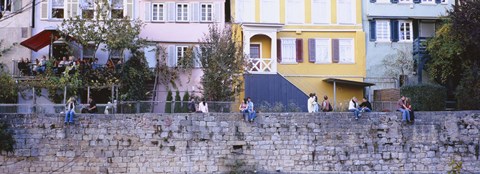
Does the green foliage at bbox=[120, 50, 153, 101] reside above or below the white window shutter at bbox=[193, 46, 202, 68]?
below

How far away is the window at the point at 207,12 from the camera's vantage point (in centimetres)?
3143

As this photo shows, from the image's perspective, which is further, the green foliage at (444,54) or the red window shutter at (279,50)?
the red window shutter at (279,50)

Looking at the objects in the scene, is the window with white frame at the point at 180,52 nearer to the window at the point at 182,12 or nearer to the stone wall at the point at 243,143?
the window at the point at 182,12

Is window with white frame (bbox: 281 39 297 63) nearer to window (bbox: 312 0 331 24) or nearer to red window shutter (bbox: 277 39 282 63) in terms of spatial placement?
red window shutter (bbox: 277 39 282 63)

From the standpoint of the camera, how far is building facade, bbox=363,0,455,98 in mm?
32406

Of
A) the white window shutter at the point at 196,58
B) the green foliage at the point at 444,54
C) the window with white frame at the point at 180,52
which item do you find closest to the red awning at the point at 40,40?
the window with white frame at the point at 180,52

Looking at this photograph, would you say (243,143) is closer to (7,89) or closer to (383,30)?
(7,89)

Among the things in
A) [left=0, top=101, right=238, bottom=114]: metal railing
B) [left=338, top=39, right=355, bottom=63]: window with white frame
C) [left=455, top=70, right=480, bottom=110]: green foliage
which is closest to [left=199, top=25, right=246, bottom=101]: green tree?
[left=0, top=101, right=238, bottom=114]: metal railing

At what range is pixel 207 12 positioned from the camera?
3147 cm

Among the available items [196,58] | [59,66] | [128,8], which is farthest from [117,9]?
[196,58]

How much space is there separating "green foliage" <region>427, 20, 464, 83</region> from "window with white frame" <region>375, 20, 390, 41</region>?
2.41 m

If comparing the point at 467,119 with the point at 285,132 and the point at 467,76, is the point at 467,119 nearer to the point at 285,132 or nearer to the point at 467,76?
the point at 467,76

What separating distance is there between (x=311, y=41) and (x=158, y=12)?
8597 millimetres

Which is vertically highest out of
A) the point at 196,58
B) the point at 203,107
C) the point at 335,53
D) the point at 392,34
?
the point at 392,34
